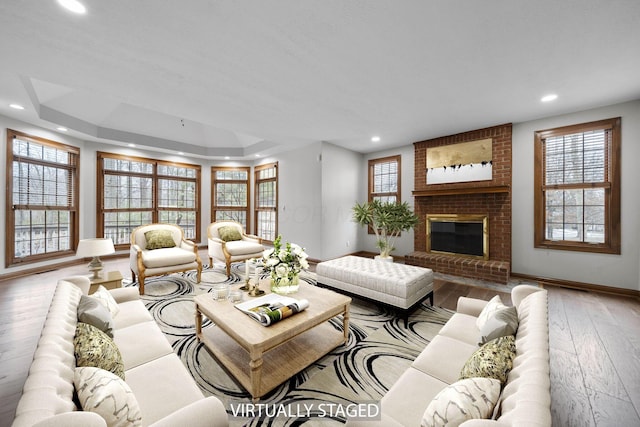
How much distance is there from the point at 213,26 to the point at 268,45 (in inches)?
18.0

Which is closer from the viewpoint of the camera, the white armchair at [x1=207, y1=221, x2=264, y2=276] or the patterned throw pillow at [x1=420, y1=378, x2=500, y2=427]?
the patterned throw pillow at [x1=420, y1=378, x2=500, y2=427]

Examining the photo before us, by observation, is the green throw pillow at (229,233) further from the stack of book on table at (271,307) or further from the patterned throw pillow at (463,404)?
the patterned throw pillow at (463,404)

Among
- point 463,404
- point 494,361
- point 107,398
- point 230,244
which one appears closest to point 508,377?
point 494,361

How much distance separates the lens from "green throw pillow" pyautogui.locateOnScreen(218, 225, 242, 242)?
4.99 metres

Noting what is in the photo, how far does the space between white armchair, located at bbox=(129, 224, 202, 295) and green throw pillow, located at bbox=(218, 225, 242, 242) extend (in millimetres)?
715

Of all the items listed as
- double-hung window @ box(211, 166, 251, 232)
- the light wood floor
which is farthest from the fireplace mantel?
double-hung window @ box(211, 166, 251, 232)

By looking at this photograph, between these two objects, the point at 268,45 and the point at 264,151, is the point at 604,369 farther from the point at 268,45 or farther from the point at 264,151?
the point at 264,151

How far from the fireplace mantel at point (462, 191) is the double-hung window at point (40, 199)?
23.3 ft

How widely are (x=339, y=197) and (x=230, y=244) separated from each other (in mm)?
2614

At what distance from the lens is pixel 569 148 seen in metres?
3.90

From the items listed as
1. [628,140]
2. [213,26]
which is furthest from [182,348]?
[628,140]

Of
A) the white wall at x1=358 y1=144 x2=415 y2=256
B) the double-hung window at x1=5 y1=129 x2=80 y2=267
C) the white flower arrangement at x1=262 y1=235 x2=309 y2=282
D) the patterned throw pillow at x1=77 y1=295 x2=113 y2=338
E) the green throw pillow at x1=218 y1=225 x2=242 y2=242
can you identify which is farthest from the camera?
the white wall at x1=358 y1=144 x2=415 y2=256

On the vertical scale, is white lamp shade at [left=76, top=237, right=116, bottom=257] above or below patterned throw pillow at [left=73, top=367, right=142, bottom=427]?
above

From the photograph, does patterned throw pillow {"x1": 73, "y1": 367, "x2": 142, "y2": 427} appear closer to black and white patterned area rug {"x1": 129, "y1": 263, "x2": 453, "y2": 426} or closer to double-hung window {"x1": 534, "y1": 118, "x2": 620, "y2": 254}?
black and white patterned area rug {"x1": 129, "y1": 263, "x2": 453, "y2": 426}
